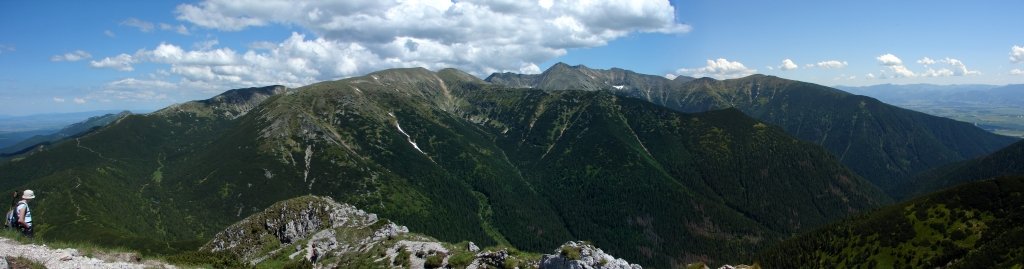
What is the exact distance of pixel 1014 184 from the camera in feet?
427

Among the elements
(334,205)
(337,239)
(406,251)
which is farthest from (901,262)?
(334,205)

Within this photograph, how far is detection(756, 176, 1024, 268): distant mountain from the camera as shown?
108 meters

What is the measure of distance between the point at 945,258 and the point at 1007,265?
24705 mm

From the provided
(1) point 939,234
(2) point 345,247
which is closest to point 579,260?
(2) point 345,247

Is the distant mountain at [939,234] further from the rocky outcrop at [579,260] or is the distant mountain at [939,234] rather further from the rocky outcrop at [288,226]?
the rocky outcrop at [288,226]

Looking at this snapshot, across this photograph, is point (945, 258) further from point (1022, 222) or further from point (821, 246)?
point (821, 246)

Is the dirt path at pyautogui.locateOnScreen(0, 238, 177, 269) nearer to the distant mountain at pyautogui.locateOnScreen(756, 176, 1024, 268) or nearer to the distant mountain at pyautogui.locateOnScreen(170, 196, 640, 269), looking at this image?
the distant mountain at pyautogui.locateOnScreen(170, 196, 640, 269)

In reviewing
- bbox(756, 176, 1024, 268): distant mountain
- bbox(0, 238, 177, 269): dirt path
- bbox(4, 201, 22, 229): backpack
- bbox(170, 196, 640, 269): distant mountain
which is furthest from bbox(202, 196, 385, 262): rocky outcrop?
bbox(756, 176, 1024, 268): distant mountain

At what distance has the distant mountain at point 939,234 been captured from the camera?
107938 millimetres

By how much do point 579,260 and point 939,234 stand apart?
Result: 11774 centimetres

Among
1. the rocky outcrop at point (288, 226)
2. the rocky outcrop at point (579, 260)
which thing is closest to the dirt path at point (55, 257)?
the rocky outcrop at point (579, 260)

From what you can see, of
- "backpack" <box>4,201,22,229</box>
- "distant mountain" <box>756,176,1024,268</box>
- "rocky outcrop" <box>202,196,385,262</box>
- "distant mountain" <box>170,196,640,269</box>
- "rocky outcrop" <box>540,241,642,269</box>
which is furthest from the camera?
"rocky outcrop" <box>202,196,385,262</box>

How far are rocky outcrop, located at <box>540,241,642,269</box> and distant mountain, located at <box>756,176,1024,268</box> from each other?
8553 centimetres

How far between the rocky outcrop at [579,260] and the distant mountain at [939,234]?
281 feet
